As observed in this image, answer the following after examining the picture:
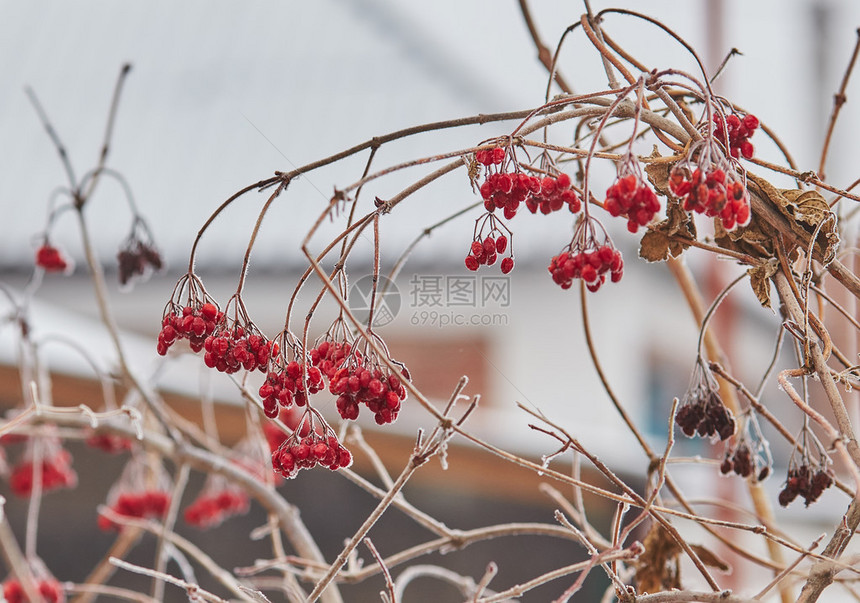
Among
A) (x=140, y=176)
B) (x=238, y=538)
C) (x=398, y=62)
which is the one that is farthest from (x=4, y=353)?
(x=398, y=62)

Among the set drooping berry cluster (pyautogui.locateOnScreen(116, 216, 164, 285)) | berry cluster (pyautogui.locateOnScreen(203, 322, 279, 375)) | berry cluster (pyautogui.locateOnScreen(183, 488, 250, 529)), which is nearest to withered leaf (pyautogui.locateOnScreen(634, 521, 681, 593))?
berry cluster (pyautogui.locateOnScreen(203, 322, 279, 375))

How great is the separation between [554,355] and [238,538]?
13.2 ft

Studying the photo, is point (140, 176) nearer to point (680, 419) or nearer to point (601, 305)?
point (601, 305)

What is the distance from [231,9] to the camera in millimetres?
3752

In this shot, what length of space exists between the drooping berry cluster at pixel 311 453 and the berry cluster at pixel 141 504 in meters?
1.02

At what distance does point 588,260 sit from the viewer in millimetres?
479

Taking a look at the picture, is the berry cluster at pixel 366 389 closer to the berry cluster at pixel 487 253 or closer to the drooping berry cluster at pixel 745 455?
the berry cluster at pixel 487 253

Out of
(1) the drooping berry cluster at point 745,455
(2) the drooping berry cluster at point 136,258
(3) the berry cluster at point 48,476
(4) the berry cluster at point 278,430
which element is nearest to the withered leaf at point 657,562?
(1) the drooping berry cluster at point 745,455

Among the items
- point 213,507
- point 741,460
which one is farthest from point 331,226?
point 741,460

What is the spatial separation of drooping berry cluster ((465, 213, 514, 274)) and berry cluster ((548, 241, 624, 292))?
0.08 metres

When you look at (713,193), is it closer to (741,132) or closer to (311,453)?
(741,132)

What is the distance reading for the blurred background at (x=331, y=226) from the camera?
2.50m

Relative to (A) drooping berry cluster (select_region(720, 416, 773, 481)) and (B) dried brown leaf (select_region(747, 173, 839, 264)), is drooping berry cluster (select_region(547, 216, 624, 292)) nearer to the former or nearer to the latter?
(B) dried brown leaf (select_region(747, 173, 839, 264))

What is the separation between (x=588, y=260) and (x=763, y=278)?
0.13 m
